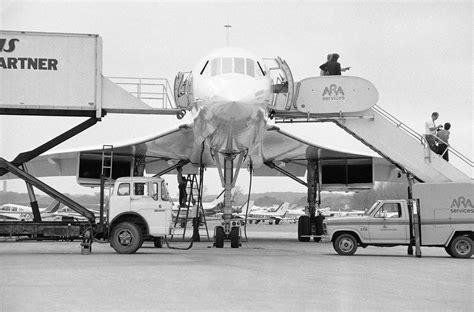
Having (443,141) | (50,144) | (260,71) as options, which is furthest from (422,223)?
(50,144)

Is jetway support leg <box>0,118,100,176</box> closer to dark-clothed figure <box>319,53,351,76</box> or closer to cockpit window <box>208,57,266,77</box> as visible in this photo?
cockpit window <box>208,57,266,77</box>

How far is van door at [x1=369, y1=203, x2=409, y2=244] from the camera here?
1650 centimetres

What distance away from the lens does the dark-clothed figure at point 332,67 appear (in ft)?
61.8

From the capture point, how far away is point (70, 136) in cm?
1748

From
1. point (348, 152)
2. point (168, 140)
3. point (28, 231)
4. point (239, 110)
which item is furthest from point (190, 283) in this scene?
point (348, 152)

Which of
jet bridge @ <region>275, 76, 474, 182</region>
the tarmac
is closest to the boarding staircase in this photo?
jet bridge @ <region>275, 76, 474, 182</region>

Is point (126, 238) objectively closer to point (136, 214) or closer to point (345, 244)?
point (136, 214)

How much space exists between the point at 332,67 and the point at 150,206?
6.03 m

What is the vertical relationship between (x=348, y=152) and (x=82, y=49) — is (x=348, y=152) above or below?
below

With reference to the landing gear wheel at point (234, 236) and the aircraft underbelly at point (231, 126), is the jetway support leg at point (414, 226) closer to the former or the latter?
the aircraft underbelly at point (231, 126)

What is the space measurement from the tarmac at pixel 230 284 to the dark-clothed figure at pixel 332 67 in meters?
5.82

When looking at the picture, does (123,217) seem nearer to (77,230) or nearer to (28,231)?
(77,230)

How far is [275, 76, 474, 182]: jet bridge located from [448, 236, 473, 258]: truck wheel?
1751 millimetres

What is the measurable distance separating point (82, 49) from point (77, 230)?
4.23 metres
